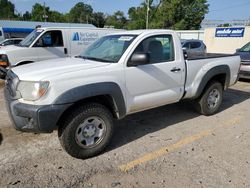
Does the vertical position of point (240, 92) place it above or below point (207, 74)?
below

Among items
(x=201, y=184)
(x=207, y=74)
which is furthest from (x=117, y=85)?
(x=207, y=74)

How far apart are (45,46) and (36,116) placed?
19.7 feet

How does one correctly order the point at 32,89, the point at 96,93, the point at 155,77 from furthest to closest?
the point at 155,77, the point at 96,93, the point at 32,89

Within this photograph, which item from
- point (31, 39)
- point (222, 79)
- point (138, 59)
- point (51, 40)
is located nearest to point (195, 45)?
point (51, 40)

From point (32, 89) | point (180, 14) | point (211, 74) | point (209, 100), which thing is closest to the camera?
point (32, 89)

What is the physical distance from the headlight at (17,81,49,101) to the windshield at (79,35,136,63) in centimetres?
115

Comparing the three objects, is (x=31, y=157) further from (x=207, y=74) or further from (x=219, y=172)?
(x=207, y=74)

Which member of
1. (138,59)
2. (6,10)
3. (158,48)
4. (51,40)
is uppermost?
(6,10)

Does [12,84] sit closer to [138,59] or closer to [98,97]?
[98,97]

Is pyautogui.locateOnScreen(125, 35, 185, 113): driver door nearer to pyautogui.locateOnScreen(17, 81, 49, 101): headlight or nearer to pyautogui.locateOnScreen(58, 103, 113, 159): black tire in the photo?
pyautogui.locateOnScreen(58, 103, 113, 159): black tire

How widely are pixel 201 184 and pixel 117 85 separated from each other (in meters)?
1.73

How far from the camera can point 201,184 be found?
312cm

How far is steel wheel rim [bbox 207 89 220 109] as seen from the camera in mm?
5484

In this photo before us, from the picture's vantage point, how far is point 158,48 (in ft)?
14.4
